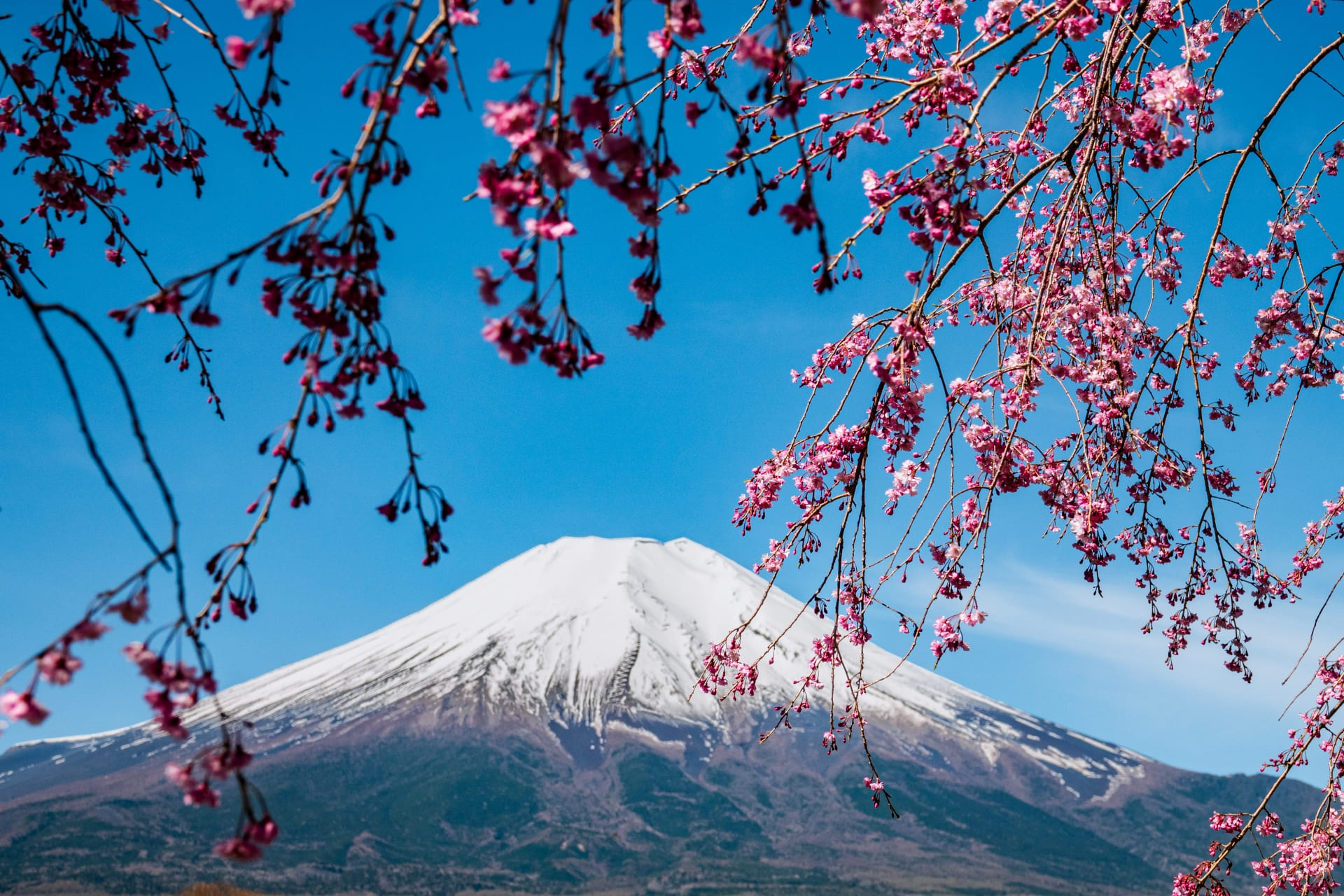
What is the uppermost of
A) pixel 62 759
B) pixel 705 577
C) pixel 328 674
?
pixel 705 577

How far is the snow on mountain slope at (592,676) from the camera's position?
8775 centimetres

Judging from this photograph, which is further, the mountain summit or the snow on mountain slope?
the snow on mountain slope

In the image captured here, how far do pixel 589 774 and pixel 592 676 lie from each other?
966cm

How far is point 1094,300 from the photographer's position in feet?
11.0

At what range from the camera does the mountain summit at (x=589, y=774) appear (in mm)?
70938

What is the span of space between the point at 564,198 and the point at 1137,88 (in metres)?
2.53

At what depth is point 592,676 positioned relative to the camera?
91312mm

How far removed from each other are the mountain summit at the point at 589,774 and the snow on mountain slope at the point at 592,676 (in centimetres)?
25

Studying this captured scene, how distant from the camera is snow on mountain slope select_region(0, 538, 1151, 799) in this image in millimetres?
87750

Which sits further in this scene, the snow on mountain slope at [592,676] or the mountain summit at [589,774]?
the snow on mountain slope at [592,676]

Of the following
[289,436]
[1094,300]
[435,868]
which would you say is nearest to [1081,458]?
[1094,300]

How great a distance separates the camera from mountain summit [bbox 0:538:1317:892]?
70.9 metres

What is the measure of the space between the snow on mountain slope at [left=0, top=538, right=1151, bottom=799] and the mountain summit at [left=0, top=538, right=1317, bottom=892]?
0.82 ft

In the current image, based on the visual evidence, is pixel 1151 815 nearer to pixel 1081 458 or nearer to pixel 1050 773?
pixel 1050 773
